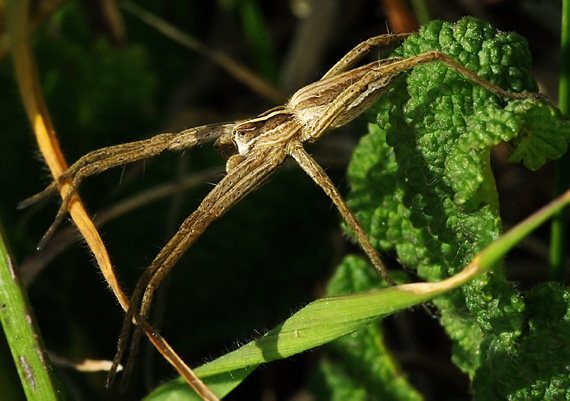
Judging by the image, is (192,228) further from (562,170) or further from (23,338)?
(562,170)

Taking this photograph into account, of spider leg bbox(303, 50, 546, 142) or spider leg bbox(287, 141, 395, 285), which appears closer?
spider leg bbox(303, 50, 546, 142)

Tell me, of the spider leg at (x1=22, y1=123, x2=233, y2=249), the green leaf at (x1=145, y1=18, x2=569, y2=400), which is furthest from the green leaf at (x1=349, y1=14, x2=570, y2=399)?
the spider leg at (x1=22, y1=123, x2=233, y2=249)

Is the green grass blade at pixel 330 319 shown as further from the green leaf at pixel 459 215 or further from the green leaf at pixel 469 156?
the green leaf at pixel 469 156

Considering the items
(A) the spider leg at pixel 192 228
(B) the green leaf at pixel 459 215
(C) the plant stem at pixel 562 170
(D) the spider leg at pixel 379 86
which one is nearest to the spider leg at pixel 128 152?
(A) the spider leg at pixel 192 228

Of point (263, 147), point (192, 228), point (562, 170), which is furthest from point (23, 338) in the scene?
point (562, 170)

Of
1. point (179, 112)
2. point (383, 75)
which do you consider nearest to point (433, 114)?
point (383, 75)

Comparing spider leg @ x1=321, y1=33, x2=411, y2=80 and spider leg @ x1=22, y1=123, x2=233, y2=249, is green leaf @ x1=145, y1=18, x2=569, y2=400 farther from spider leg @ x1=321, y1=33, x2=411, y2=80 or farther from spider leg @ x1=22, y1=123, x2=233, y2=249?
spider leg @ x1=22, y1=123, x2=233, y2=249
